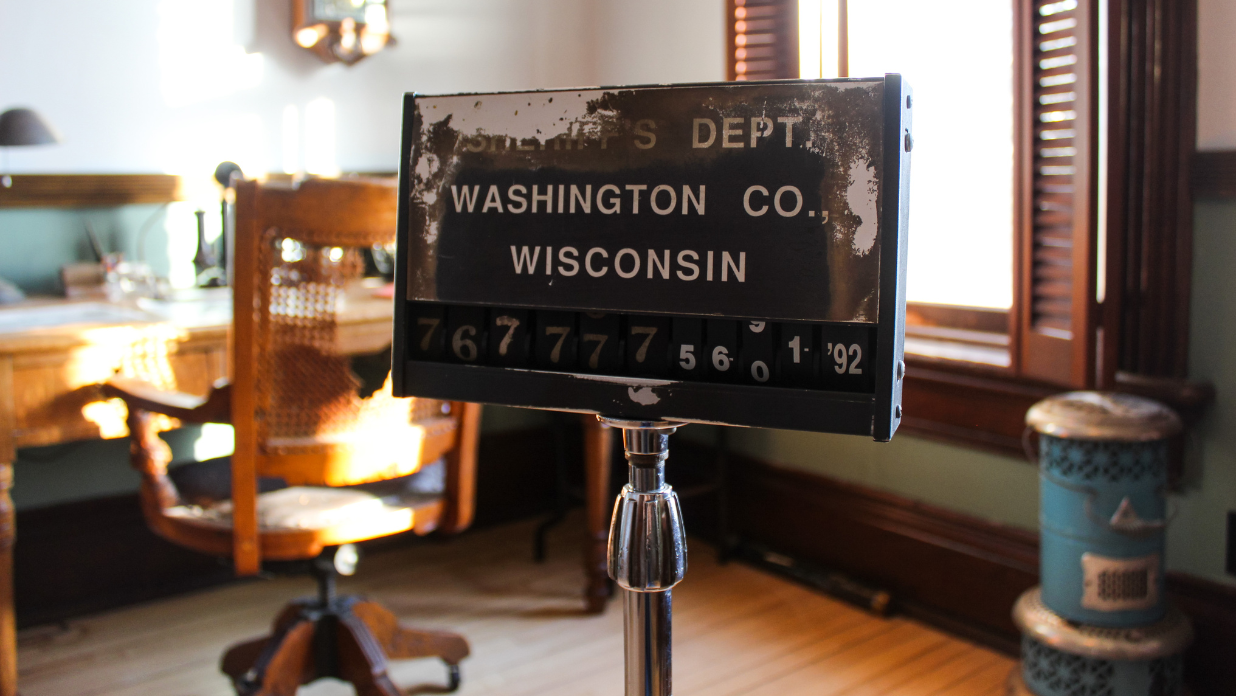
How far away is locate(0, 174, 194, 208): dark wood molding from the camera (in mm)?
2361

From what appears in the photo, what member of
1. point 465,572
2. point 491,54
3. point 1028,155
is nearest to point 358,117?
point 491,54

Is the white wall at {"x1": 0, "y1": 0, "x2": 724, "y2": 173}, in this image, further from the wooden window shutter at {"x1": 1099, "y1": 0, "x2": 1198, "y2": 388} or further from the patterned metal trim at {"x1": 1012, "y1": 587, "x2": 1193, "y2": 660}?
the patterned metal trim at {"x1": 1012, "y1": 587, "x2": 1193, "y2": 660}

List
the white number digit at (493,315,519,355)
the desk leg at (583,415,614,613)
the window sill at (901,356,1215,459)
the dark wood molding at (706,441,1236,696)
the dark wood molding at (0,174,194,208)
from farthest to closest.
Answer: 1. the desk leg at (583,415,614,613)
2. the dark wood molding at (0,174,194,208)
3. the window sill at (901,356,1215,459)
4. the dark wood molding at (706,441,1236,696)
5. the white number digit at (493,315,519,355)

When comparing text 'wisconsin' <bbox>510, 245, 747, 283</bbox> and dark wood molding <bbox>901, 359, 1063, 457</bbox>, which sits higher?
text 'wisconsin' <bbox>510, 245, 747, 283</bbox>

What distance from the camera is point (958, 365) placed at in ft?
7.73

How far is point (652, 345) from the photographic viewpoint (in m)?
0.75

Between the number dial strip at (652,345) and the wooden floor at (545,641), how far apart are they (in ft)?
4.93

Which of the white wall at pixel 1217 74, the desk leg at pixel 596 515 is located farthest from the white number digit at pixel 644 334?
the desk leg at pixel 596 515

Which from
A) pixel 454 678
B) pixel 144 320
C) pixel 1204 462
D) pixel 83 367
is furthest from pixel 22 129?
pixel 1204 462

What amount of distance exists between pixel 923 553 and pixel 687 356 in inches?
77.2

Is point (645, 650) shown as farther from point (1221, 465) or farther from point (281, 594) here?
point (281, 594)

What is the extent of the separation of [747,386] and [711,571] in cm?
221

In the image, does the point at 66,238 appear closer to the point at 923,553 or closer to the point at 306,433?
the point at 306,433

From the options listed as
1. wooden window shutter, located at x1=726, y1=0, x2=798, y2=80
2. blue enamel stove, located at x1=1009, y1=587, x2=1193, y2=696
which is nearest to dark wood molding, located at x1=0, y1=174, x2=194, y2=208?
wooden window shutter, located at x1=726, y1=0, x2=798, y2=80
